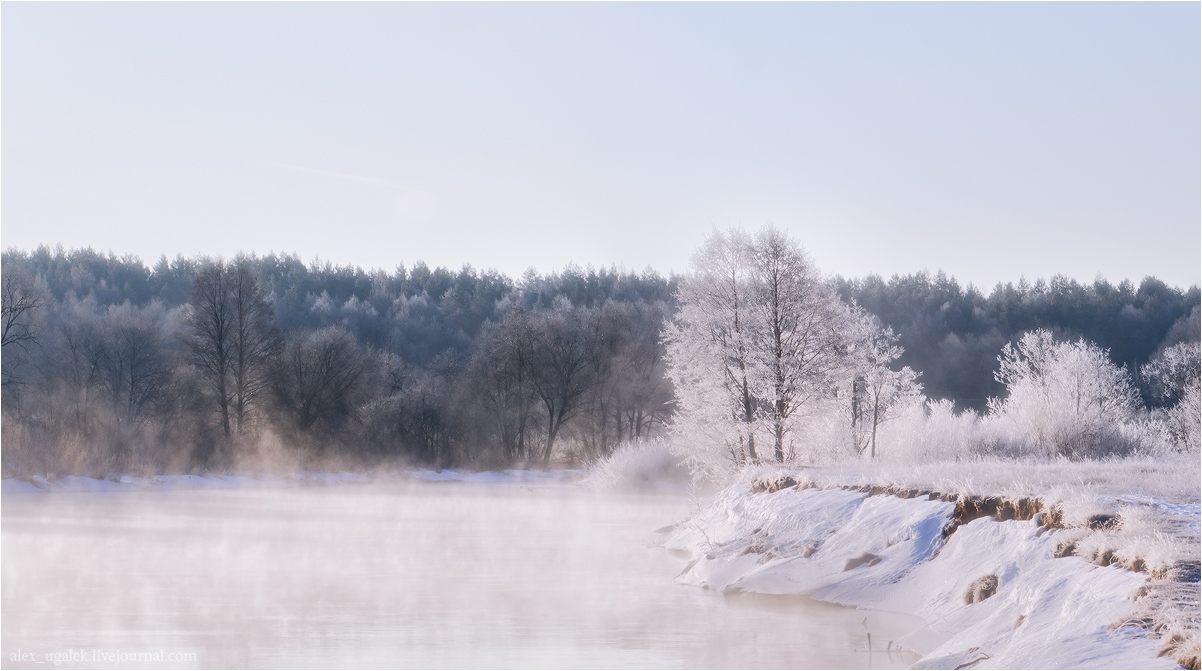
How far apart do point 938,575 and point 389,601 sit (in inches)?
320

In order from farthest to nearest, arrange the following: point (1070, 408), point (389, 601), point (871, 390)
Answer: point (871, 390)
point (1070, 408)
point (389, 601)

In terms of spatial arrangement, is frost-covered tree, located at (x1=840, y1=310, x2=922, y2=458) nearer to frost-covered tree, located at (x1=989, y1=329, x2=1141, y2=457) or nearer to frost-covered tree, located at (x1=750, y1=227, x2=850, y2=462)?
frost-covered tree, located at (x1=989, y1=329, x2=1141, y2=457)

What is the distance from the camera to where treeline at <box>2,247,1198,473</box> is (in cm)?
5344

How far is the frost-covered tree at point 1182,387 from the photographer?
135ft

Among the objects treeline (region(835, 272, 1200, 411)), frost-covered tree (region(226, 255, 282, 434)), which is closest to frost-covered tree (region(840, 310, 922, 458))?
frost-covered tree (region(226, 255, 282, 434))

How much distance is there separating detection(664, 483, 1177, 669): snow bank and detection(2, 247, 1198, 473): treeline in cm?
1972

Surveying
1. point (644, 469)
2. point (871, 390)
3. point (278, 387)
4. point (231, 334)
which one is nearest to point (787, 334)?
point (871, 390)

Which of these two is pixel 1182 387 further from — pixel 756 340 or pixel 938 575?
pixel 938 575

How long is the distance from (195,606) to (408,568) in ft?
17.3

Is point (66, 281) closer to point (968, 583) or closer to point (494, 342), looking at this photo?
point (494, 342)

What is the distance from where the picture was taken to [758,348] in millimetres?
31766

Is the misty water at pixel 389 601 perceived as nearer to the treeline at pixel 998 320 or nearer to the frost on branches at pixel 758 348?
the frost on branches at pixel 758 348

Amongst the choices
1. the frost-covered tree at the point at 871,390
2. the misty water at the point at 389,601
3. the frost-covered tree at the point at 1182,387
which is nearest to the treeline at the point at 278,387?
the frost-covered tree at the point at 871,390

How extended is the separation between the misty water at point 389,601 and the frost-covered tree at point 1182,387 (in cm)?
2139
